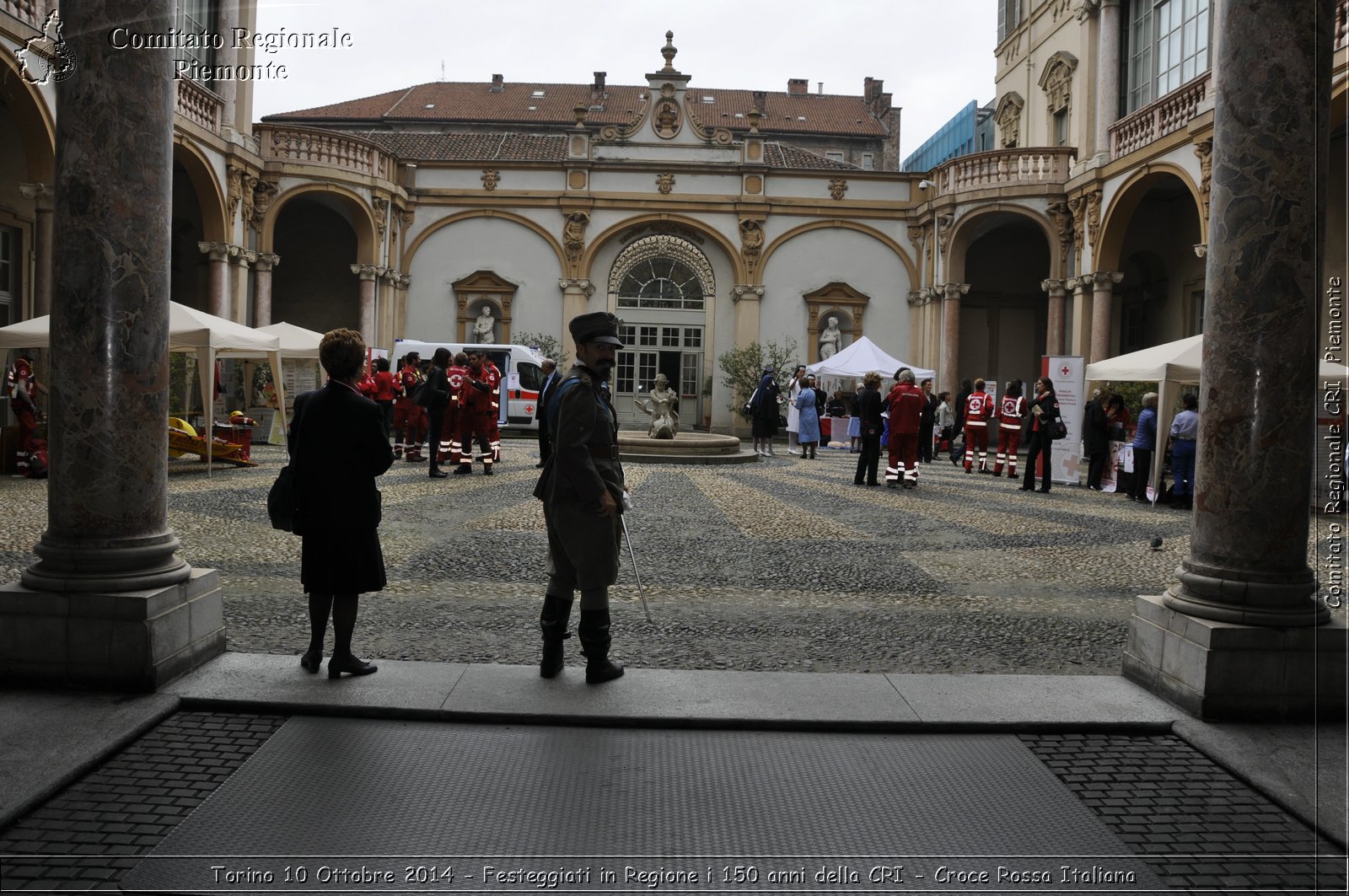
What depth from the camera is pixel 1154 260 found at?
24.3 metres

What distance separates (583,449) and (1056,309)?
2212 centimetres

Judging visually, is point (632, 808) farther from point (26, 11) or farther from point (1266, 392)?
point (26, 11)

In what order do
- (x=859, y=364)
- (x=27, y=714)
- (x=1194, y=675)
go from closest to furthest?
(x=27, y=714) → (x=1194, y=675) → (x=859, y=364)

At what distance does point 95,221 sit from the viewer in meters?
4.26

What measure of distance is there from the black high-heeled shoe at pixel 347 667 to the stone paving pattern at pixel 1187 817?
276 centimetres

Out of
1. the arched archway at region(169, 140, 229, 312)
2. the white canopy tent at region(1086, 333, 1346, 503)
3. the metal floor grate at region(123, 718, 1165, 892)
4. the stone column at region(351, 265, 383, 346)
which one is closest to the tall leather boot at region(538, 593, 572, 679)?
the metal floor grate at region(123, 718, 1165, 892)

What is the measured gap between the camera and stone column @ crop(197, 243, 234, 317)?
21.5 m

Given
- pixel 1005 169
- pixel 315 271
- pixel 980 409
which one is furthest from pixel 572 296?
pixel 980 409

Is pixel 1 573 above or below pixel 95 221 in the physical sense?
below

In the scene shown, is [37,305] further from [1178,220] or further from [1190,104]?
[1178,220]

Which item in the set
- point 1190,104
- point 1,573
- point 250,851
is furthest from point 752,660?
point 1190,104

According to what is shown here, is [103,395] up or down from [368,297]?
down

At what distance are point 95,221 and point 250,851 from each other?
279cm

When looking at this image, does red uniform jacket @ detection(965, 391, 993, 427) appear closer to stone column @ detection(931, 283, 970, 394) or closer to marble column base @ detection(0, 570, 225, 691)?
stone column @ detection(931, 283, 970, 394)
